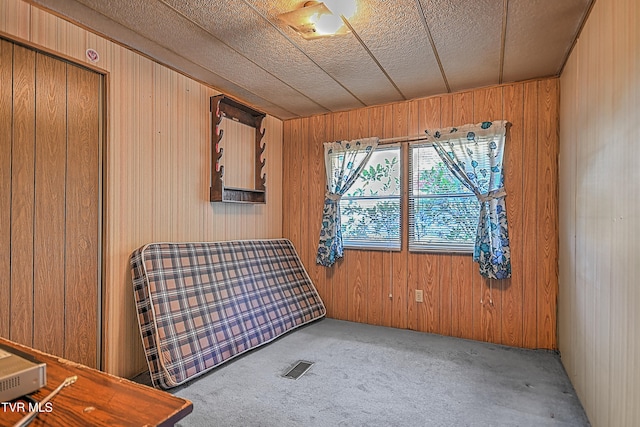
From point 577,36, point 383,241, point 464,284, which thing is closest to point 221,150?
point 383,241

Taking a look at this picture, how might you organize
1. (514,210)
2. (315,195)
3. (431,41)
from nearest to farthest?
1. (431,41)
2. (514,210)
3. (315,195)

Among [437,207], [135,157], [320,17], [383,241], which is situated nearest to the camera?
[320,17]

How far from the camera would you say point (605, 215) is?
1746 millimetres

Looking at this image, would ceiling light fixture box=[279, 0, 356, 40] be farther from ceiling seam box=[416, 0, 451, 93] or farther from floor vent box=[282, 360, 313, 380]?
floor vent box=[282, 360, 313, 380]

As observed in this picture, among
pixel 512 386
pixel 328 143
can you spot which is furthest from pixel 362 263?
pixel 512 386

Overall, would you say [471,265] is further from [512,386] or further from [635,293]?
[635,293]

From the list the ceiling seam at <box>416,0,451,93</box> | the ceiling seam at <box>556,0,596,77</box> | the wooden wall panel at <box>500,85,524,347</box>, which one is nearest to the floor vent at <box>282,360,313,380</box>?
the wooden wall panel at <box>500,85,524,347</box>

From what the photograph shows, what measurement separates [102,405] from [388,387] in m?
1.92

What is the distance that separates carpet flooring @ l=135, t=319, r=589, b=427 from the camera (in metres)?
1.97

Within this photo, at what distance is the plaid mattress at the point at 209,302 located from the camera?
2.35 metres

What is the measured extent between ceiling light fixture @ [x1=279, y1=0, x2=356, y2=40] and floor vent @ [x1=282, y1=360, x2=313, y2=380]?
2.29 m

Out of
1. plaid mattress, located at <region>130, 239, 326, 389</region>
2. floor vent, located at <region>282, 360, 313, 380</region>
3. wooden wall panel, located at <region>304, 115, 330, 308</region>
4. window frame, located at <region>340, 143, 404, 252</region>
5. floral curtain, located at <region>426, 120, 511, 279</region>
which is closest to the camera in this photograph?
plaid mattress, located at <region>130, 239, 326, 389</region>

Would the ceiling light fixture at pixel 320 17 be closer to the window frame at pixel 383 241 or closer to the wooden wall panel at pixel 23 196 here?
the wooden wall panel at pixel 23 196
